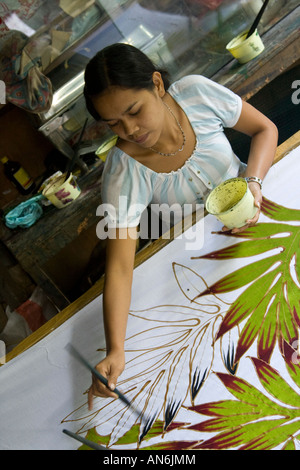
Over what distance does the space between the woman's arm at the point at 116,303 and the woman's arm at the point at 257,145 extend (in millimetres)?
411

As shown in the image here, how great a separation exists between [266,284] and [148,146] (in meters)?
0.70

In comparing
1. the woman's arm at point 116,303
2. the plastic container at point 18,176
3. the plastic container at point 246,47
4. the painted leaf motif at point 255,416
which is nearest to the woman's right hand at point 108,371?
the woman's arm at point 116,303

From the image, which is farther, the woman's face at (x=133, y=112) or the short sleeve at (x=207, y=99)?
the short sleeve at (x=207, y=99)

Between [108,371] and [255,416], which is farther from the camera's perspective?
[108,371]

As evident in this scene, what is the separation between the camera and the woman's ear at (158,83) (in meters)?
1.78

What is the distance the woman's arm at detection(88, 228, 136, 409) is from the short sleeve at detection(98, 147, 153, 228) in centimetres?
6

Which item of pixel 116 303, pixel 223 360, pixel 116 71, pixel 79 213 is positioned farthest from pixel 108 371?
pixel 79 213

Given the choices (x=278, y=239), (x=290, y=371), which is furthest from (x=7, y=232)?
(x=290, y=371)

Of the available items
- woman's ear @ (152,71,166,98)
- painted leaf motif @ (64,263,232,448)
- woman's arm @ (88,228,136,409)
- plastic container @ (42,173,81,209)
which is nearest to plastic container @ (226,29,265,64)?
woman's ear @ (152,71,166,98)

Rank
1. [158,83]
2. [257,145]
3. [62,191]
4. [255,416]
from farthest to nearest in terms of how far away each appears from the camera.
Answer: [62,191], [257,145], [158,83], [255,416]

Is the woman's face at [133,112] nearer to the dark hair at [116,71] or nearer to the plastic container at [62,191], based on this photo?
the dark hair at [116,71]

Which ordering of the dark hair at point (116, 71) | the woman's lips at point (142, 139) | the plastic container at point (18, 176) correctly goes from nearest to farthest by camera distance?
the dark hair at point (116, 71), the woman's lips at point (142, 139), the plastic container at point (18, 176)

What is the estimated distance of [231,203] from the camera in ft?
5.61

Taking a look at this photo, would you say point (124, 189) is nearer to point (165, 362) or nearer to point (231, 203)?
point (231, 203)
